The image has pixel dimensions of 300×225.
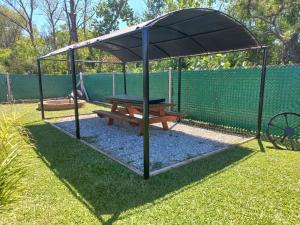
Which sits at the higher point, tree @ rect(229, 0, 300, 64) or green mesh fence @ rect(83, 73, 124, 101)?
tree @ rect(229, 0, 300, 64)

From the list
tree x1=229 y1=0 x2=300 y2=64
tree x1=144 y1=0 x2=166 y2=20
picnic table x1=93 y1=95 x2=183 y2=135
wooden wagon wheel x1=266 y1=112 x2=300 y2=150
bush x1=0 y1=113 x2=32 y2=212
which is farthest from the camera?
tree x1=144 y1=0 x2=166 y2=20

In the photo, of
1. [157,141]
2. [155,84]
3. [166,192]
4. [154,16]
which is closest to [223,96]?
[157,141]

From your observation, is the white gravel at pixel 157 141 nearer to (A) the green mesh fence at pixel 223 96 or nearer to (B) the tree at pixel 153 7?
(A) the green mesh fence at pixel 223 96

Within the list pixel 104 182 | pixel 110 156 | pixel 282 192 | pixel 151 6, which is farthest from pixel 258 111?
pixel 151 6

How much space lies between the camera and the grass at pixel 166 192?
2.60m

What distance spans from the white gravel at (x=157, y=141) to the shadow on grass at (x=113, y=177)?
342 mm

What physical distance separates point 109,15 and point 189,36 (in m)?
22.1

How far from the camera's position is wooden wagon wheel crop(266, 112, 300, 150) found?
489cm

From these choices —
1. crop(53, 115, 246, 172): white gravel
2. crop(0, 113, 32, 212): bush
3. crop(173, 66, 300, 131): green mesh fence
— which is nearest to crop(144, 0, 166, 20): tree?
crop(173, 66, 300, 131): green mesh fence

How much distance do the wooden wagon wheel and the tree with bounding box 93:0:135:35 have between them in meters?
23.3

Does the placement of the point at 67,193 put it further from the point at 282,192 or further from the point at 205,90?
the point at 205,90

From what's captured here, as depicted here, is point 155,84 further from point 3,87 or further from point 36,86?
point 3,87

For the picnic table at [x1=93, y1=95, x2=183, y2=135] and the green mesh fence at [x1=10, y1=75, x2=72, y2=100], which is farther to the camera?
the green mesh fence at [x1=10, y1=75, x2=72, y2=100]

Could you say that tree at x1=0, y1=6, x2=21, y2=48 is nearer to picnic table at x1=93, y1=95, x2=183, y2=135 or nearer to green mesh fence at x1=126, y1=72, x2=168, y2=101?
green mesh fence at x1=126, y1=72, x2=168, y2=101
